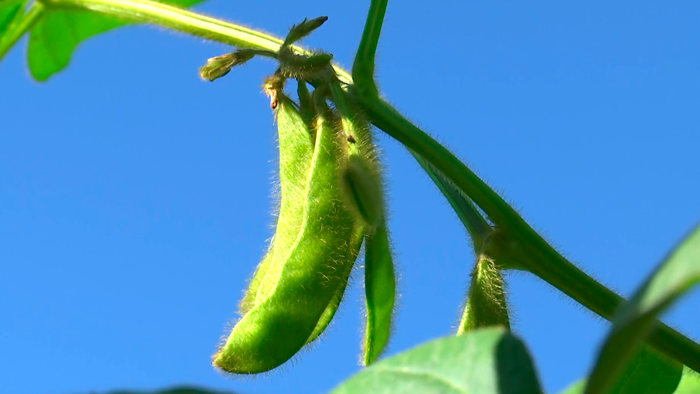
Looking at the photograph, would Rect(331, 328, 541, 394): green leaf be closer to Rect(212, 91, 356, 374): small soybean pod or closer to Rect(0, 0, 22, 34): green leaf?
Rect(212, 91, 356, 374): small soybean pod

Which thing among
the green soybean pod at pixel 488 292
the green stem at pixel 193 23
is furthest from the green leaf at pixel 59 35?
the green soybean pod at pixel 488 292

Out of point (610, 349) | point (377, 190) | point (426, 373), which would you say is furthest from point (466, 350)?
point (377, 190)

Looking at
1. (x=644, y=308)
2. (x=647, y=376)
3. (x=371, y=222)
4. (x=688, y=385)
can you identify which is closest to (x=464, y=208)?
(x=371, y=222)

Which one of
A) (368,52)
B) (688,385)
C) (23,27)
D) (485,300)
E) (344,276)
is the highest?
(23,27)

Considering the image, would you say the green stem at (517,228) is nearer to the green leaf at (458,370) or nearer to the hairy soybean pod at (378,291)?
the hairy soybean pod at (378,291)

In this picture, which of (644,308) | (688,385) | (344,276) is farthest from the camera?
(688,385)

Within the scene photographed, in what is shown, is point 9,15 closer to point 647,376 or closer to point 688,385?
point 647,376
